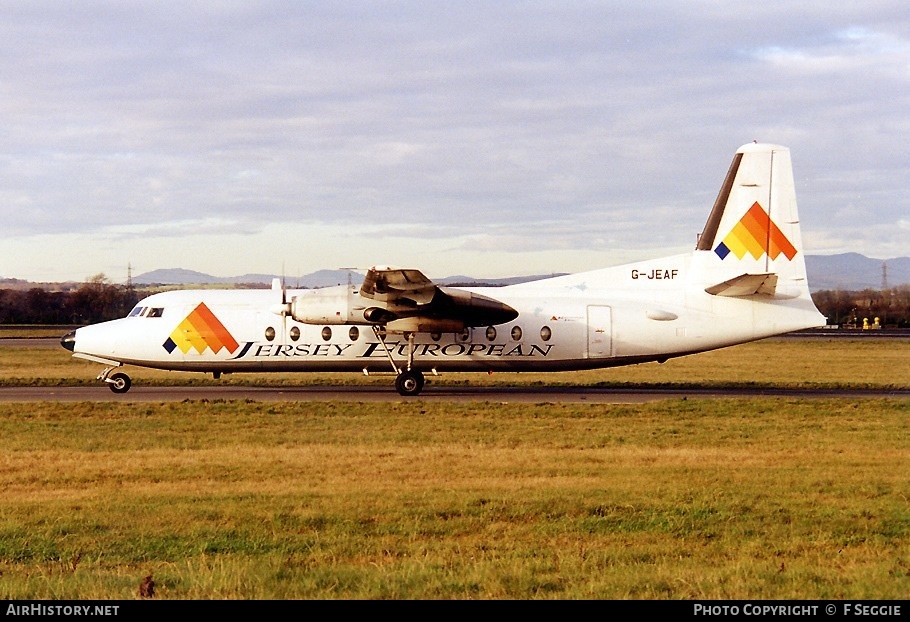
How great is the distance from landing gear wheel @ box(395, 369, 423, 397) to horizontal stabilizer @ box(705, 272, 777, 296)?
26.8 feet

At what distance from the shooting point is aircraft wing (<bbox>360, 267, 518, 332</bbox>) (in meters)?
24.6

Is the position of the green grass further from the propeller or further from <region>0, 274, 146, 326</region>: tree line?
<region>0, 274, 146, 326</region>: tree line

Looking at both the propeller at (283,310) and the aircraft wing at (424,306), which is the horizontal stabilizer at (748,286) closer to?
the aircraft wing at (424,306)

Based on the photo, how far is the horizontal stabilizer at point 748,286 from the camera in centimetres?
2427

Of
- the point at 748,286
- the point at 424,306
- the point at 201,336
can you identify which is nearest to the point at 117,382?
the point at 201,336

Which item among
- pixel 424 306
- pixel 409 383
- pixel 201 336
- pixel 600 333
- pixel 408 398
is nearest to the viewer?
pixel 424 306

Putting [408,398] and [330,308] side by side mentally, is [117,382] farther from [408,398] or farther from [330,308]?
[408,398]

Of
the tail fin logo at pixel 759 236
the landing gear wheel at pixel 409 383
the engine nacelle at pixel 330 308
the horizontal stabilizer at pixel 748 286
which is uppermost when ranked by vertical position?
the tail fin logo at pixel 759 236

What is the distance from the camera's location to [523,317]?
26.0 metres

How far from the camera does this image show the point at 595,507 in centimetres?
1123

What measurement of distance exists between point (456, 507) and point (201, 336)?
664 inches

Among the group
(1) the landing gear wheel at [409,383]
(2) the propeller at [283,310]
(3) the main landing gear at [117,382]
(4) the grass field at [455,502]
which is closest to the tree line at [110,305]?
(3) the main landing gear at [117,382]

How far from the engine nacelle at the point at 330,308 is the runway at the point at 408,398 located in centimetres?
212

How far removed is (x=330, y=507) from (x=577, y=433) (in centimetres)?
817
